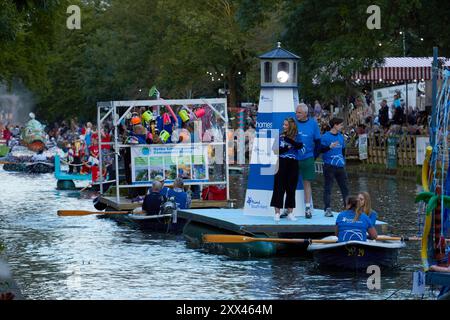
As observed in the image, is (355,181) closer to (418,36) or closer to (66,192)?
(418,36)

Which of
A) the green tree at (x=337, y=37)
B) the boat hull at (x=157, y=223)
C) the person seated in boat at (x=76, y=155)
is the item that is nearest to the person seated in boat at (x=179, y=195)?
the boat hull at (x=157, y=223)

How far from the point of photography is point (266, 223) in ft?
69.2

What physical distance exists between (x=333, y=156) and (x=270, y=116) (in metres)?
1.47

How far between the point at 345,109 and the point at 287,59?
105 ft

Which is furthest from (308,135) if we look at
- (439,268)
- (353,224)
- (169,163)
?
(439,268)

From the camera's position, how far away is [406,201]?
3145 centimetres

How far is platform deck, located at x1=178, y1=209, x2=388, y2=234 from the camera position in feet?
67.8

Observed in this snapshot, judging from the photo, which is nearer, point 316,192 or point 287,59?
point 287,59

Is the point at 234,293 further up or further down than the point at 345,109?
further down

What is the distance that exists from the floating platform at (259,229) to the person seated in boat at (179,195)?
207 cm

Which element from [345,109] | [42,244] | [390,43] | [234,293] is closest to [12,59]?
[345,109]

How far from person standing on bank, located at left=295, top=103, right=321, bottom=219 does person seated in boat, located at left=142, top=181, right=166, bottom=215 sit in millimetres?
4026

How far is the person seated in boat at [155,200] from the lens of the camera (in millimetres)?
25375
